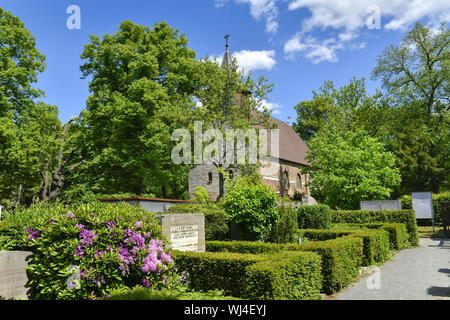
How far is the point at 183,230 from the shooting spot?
10.4m

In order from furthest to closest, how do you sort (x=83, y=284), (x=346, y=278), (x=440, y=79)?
(x=440, y=79)
(x=346, y=278)
(x=83, y=284)

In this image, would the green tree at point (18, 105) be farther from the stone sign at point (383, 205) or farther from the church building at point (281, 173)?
the stone sign at point (383, 205)

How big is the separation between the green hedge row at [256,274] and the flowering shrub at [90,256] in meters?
1.10

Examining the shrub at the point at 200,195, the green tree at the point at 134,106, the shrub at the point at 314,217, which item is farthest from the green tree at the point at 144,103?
the shrub at the point at 314,217

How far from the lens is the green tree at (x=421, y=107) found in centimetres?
3559

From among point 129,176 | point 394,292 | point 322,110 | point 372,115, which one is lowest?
point 394,292

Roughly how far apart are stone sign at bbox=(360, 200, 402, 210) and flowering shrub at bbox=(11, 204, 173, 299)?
58.0 ft

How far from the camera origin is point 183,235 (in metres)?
10.3

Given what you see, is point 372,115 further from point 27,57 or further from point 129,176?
point 27,57

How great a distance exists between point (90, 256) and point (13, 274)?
158 centimetres

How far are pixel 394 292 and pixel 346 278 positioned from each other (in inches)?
55.5

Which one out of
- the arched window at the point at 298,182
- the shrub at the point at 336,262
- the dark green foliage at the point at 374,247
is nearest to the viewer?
the shrub at the point at 336,262

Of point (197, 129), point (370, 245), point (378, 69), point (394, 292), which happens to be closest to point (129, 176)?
point (197, 129)

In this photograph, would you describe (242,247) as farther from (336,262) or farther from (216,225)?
(216,225)
